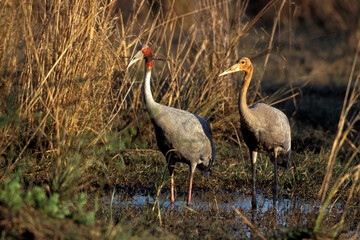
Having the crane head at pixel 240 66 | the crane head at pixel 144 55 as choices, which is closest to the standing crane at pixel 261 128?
the crane head at pixel 240 66

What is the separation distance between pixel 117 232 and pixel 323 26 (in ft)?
41.4

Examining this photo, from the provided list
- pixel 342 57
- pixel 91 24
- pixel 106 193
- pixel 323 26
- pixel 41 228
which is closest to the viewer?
pixel 41 228

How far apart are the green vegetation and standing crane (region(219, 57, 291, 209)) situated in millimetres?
297

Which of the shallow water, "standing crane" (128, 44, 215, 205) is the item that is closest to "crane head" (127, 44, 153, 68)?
"standing crane" (128, 44, 215, 205)

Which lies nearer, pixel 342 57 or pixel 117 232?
pixel 117 232

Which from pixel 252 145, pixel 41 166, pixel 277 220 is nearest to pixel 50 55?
pixel 41 166

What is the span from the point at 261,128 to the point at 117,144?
4.84 feet

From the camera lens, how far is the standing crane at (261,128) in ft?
16.9

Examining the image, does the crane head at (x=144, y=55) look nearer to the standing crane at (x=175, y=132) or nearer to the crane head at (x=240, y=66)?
the standing crane at (x=175, y=132)

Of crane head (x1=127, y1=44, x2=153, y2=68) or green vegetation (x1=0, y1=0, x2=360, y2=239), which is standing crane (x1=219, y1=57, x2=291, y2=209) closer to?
green vegetation (x1=0, y1=0, x2=360, y2=239)

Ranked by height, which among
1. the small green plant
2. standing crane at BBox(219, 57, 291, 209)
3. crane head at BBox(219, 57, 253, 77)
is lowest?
standing crane at BBox(219, 57, 291, 209)

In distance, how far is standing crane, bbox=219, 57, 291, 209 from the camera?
515 cm

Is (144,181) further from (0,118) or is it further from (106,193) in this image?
(0,118)

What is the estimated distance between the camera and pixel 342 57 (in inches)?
456
